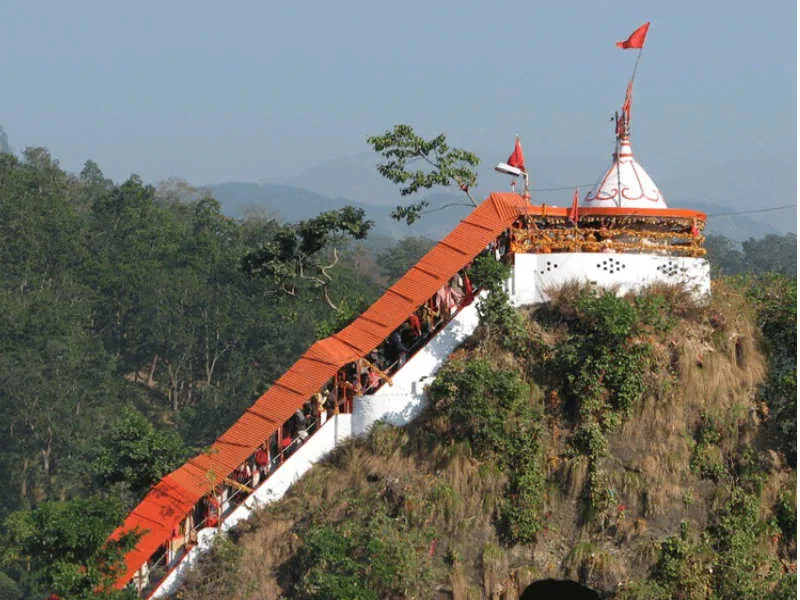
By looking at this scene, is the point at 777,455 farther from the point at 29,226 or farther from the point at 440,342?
the point at 29,226

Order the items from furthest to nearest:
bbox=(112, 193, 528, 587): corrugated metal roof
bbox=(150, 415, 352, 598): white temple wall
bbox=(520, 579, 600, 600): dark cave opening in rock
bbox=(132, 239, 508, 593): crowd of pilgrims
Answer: bbox=(132, 239, 508, 593): crowd of pilgrims
bbox=(112, 193, 528, 587): corrugated metal roof
bbox=(150, 415, 352, 598): white temple wall
bbox=(520, 579, 600, 600): dark cave opening in rock

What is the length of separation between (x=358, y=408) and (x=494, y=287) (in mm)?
3125

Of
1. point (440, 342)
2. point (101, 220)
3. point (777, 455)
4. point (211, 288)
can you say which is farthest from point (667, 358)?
point (101, 220)

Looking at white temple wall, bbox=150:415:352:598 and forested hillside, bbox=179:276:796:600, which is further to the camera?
white temple wall, bbox=150:415:352:598

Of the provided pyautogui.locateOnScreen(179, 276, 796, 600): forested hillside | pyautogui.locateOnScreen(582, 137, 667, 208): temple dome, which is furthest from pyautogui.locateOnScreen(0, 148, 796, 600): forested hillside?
pyautogui.locateOnScreen(582, 137, 667, 208): temple dome

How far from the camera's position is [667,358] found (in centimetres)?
2089

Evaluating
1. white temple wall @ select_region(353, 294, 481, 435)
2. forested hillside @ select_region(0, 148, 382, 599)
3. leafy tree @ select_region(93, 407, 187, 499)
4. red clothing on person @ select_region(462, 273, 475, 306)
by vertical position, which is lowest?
forested hillside @ select_region(0, 148, 382, 599)

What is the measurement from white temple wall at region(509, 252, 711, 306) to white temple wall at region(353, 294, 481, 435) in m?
0.97

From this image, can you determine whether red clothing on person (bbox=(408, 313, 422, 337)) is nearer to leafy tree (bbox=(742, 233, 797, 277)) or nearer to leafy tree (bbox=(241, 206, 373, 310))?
leafy tree (bbox=(241, 206, 373, 310))

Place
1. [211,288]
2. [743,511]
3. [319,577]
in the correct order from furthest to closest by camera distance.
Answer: [211,288]
[743,511]
[319,577]

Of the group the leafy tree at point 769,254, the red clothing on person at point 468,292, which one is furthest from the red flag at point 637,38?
the leafy tree at point 769,254

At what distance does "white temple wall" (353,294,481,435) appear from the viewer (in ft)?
69.3

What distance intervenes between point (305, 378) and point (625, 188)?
665 centimetres

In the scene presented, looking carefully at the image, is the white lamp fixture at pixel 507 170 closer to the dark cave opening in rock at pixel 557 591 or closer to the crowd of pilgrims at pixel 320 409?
the crowd of pilgrims at pixel 320 409
